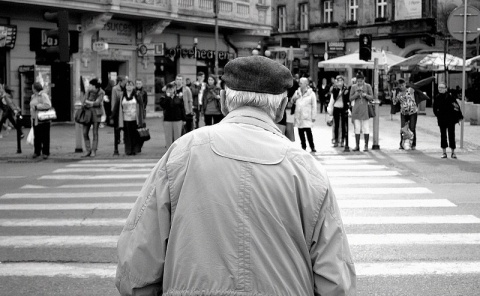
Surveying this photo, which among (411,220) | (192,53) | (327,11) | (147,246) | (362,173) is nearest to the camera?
(147,246)

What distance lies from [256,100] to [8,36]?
1018 inches

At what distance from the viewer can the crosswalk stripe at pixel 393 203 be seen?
10805 mm

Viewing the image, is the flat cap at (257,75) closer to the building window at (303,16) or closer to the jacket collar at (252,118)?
the jacket collar at (252,118)

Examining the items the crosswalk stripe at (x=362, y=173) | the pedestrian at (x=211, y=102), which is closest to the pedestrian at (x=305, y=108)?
the pedestrian at (x=211, y=102)

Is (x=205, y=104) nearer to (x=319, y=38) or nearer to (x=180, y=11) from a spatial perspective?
(x=180, y=11)

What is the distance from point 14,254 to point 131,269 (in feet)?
18.3

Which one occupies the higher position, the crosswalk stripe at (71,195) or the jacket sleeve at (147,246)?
the jacket sleeve at (147,246)

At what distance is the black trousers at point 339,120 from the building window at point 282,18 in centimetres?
3975

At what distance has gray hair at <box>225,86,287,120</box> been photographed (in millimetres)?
2982

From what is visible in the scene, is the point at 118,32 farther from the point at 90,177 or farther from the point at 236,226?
the point at 236,226

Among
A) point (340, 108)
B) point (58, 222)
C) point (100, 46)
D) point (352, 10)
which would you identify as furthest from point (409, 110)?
point (352, 10)

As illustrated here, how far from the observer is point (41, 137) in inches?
722

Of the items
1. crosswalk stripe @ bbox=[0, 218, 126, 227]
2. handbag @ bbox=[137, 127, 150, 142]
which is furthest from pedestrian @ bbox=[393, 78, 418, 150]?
crosswalk stripe @ bbox=[0, 218, 126, 227]

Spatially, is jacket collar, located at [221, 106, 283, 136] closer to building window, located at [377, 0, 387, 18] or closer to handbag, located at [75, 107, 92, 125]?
handbag, located at [75, 107, 92, 125]
